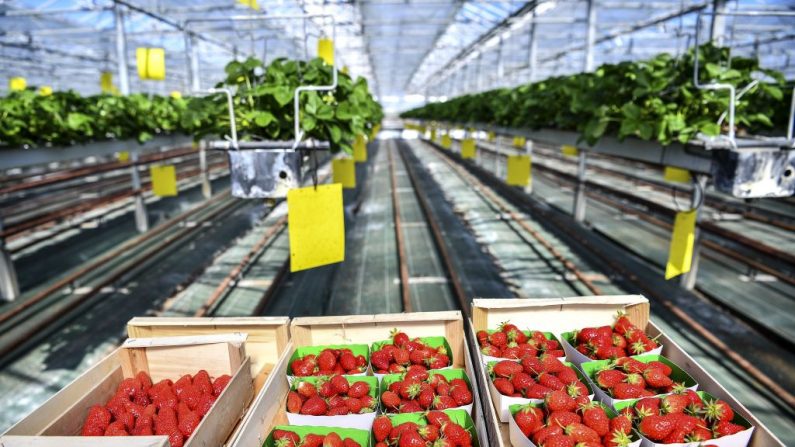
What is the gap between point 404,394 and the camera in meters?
1.63

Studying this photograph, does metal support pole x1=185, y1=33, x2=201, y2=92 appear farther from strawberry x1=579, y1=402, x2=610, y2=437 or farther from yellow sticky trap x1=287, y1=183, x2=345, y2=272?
strawberry x1=579, y1=402, x2=610, y2=437

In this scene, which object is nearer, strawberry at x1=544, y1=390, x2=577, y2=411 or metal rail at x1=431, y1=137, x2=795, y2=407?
strawberry at x1=544, y1=390, x2=577, y2=411

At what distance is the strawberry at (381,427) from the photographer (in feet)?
4.77

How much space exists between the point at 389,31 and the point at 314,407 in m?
18.2

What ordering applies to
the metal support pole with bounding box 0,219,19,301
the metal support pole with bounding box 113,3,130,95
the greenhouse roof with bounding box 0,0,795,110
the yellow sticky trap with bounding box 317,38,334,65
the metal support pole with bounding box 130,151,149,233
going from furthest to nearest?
the greenhouse roof with bounding box 0,0,795,110, the metal support pole with bounding box 130,151,149,233, the metal support pole with bounding box 113,3,130,95, the metal support pole with bounding box 0,219,19,301, the yellow sticky trap with bounding box 317,38,334,65

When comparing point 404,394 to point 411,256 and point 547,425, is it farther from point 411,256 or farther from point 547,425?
point 411,256

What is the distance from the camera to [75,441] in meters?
1.21

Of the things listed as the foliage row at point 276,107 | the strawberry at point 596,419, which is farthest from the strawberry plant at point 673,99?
the strawberry at point 596,419

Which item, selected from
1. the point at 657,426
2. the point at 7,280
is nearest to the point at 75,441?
the point at 657,426

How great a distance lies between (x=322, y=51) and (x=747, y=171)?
101 inches

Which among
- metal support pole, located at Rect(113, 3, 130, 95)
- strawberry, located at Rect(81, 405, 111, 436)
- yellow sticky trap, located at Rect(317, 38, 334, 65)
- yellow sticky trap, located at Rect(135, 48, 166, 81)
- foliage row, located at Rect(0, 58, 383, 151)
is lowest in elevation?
strawberry, located at Rect(81, 405, 111, 436)

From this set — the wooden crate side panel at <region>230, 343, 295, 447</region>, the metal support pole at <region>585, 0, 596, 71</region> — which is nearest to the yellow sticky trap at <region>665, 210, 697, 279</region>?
the wooden crate side panel at <region>230, 343, 295, 447</region>

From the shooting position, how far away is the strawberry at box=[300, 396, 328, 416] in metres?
1.60

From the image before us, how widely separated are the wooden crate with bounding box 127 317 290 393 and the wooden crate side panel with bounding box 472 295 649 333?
89 centimetres
